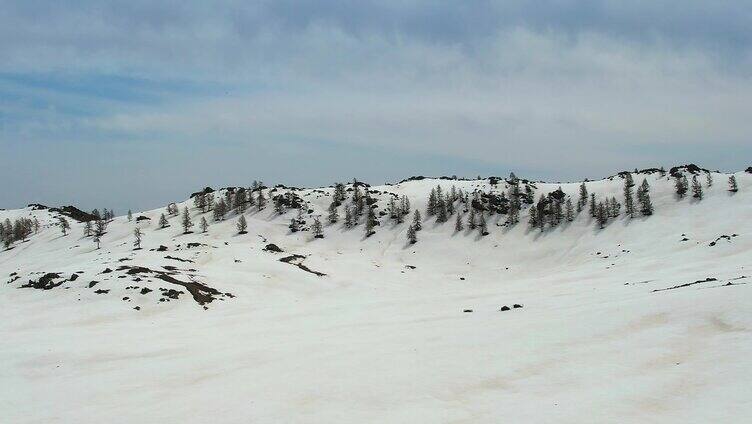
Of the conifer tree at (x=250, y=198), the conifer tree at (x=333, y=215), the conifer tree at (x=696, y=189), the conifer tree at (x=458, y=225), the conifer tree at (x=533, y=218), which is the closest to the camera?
the conifer tree at (x=696, y=189)

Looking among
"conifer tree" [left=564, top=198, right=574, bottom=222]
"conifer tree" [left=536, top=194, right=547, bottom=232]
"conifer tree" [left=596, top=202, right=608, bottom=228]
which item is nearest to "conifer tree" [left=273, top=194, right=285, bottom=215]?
"conifer tree" [left=536, top=194, right=547, bottom=232]

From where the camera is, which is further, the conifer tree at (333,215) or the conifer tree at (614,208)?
the conifer tree at (333,215)

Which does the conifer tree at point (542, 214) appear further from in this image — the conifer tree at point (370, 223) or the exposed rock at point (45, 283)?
the exposed rock at point (45, 283)

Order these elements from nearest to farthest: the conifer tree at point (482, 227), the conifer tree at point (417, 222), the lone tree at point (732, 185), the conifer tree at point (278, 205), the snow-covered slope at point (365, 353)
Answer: the snow-covered slope at point (365, 353)
the lone tree at point (732, 185)
the conifer tree at point (482, 227)
the conifer tree at point (417, 222)
the conifer tree at point (278, 205)

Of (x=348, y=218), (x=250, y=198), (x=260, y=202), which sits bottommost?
(x=348, y=218)

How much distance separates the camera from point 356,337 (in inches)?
1166

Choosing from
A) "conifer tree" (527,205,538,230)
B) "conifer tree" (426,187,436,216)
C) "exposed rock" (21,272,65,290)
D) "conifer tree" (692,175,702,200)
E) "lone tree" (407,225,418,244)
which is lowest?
"lone tree" (407,225,418,244)

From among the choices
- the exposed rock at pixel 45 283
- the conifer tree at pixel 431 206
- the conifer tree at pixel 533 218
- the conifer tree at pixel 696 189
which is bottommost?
the exposed rock at pixel 45 283

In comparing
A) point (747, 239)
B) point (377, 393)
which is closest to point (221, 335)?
point (377, 393)

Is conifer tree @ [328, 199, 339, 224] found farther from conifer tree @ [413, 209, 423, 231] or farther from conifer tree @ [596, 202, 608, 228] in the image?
conifer tree @ [596, 202, 608, 228]

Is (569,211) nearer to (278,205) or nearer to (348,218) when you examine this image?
(348,218)

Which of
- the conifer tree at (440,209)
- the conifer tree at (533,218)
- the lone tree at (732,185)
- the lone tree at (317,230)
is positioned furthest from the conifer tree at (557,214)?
the lone tree at (317,230)

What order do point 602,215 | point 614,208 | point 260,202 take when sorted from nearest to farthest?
point 602,215 → point 614,208 → point 260,202

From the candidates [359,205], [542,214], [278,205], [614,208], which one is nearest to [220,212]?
[278,205]
